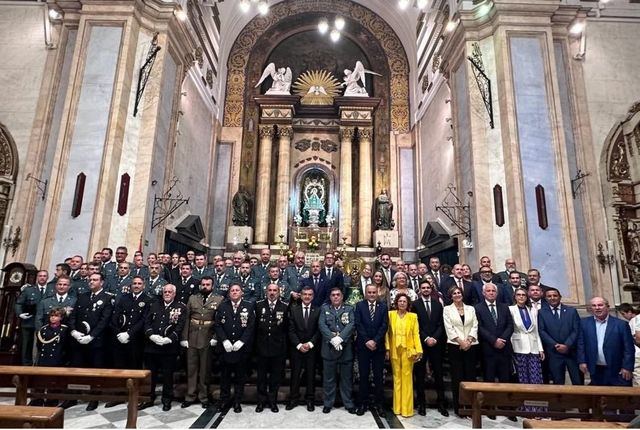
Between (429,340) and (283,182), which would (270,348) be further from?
(283,182)

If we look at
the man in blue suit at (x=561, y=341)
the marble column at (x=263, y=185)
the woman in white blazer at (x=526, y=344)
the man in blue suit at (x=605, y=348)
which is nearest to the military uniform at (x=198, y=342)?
the woman in white blazer at (x=526, y=344)

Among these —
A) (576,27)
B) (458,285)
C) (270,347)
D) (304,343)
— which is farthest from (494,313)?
(576,27)

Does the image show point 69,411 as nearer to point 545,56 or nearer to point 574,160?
point 574,160

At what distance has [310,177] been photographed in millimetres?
14961

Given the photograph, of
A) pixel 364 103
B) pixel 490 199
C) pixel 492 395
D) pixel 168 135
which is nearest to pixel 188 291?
pixel 492 395

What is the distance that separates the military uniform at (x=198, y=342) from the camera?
14.4 ft

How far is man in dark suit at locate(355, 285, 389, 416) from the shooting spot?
4.32 m

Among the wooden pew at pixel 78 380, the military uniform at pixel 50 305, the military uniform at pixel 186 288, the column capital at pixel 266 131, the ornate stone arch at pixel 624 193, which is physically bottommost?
the wooden pew at pixel 78 380

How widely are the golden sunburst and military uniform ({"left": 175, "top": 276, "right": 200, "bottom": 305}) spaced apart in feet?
36.1

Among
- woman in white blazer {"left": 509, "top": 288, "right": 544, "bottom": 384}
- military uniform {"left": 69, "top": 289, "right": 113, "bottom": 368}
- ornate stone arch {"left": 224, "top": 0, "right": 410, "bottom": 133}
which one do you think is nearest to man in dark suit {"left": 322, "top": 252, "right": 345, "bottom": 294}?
woman in white blazer {"left": 509, "top": 288, "right": 544, "bottom": 384}

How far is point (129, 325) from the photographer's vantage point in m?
4.51

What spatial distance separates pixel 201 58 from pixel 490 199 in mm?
9092

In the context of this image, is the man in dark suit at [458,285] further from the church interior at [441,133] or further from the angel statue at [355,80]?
the angel statue at [355,80]

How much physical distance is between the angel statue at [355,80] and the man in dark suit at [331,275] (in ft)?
33.7
